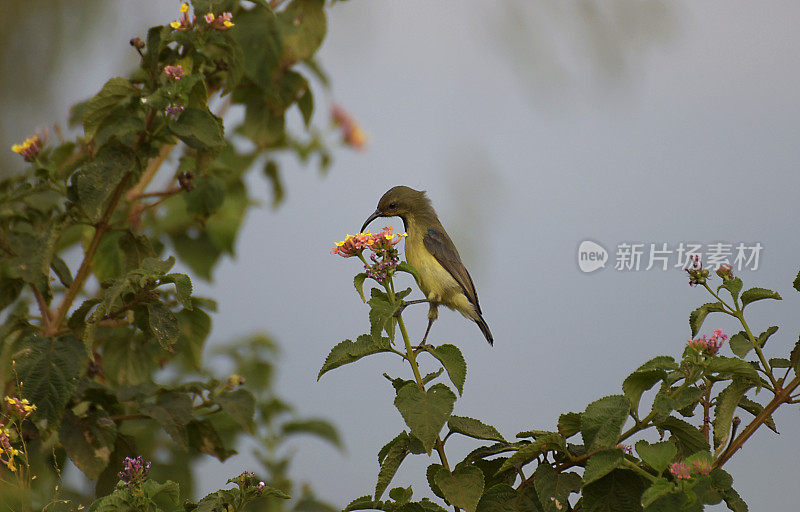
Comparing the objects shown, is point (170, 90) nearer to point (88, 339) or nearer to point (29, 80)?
point (88, 339)

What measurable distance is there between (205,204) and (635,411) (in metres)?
1.71

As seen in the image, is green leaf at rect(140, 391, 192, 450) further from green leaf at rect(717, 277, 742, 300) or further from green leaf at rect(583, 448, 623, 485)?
green leaf at rect(717, 277, 742, 300)

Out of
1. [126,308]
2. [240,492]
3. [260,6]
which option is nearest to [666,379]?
[240,492]

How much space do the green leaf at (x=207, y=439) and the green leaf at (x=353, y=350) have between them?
0.99 meters

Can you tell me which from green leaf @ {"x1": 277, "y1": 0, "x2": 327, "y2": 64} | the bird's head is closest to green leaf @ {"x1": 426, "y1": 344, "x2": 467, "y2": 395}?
the bird's head

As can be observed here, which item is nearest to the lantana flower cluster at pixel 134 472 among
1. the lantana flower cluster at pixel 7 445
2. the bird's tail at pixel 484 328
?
the lantana flower cluster at pixel 7 445

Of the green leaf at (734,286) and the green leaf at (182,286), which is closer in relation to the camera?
the green leaf at (734,286)

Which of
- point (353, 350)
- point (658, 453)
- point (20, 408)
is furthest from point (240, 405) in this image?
point (658, 453)

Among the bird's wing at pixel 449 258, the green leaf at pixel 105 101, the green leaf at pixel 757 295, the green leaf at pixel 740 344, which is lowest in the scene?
the green leaf at pixel 740 344

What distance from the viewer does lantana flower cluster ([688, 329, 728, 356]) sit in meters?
1.69

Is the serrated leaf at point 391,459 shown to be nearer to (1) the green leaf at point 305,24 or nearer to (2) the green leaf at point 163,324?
(2) the green leaf at point 163,324

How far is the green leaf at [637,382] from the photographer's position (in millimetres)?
1679

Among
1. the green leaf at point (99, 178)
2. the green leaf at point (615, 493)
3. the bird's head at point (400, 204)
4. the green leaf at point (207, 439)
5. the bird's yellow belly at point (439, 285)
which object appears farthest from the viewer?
the bird's head at point (400, 204)

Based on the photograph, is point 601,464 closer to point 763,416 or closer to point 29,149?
point 763,416
